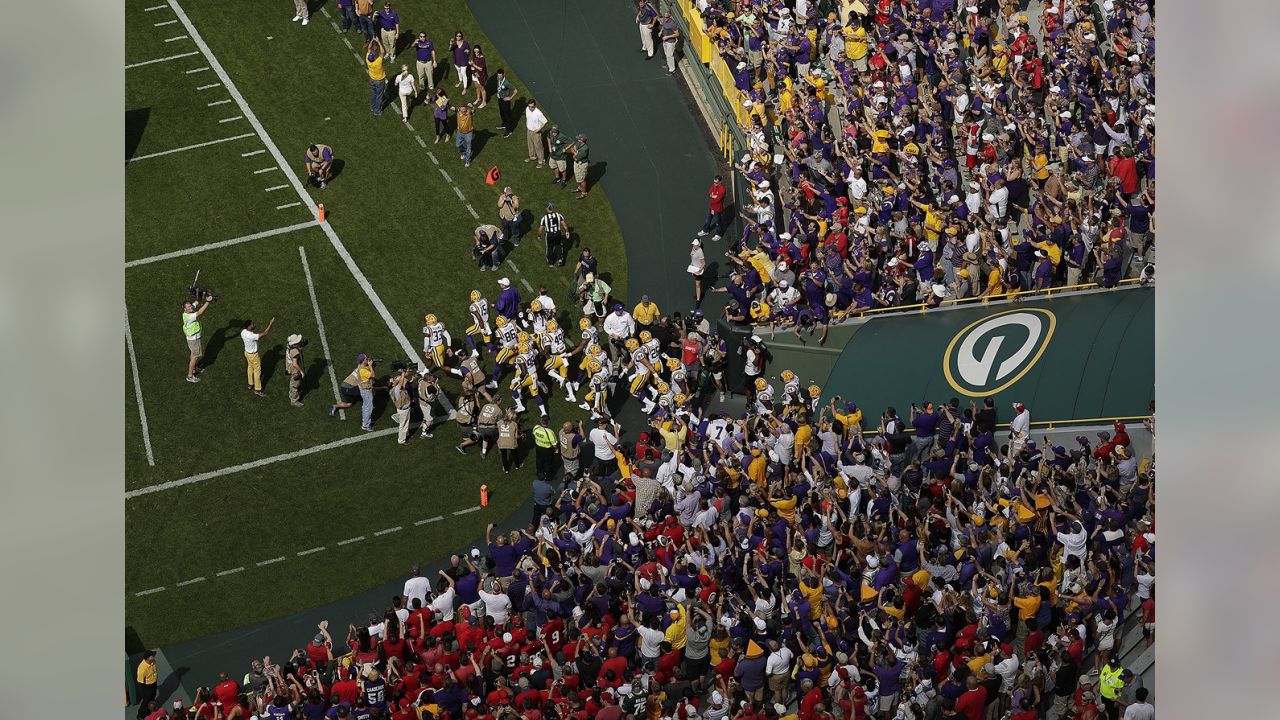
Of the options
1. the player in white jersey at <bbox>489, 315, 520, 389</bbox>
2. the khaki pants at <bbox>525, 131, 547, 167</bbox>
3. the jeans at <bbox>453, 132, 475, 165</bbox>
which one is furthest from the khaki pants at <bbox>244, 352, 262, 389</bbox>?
the khaki pants at <bbox>525, 131, 547, 167</bbox>

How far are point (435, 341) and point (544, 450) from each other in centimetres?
349

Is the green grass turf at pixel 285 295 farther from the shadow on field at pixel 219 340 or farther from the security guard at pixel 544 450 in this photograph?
the security guard at pixel 544 450

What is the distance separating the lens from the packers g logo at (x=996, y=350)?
23641 millimetres

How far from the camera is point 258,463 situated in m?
26.7

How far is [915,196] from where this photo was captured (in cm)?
2653

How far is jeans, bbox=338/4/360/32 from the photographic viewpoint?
35.0 metres

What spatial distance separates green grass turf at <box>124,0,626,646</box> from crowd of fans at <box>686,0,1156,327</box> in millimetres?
3866

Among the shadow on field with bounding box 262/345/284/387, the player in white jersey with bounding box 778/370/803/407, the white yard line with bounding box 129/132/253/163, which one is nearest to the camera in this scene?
the player in white jersey with bounding box 778/370/803/407

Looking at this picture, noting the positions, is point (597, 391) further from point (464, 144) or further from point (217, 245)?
point (217, 245)

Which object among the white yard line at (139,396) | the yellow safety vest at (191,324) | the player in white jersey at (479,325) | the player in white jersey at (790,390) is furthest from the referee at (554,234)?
the white yard line at (139,396)

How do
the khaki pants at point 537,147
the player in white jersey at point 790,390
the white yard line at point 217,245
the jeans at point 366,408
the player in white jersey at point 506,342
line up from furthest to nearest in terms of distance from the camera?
1. the khaki pants at point 537,147
2. the white yard line at point 217,245
3. the player in white jersey at point 506,342
4. the jeans at point 366,408
5. the player in white jersey at point 790,390

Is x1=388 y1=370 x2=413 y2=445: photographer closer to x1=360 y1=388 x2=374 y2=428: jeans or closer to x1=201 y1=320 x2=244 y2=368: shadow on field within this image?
x1=360 y1=388 x2=374 y2=428: jeans

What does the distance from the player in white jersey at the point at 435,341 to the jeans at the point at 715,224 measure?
5.69 meters
